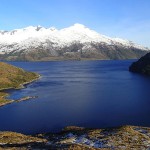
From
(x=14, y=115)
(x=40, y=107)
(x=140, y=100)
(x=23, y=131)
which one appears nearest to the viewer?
(x=23, y=131)

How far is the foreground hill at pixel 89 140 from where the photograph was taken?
213ft

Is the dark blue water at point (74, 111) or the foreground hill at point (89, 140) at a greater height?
the foreground hill at point (89, 140)

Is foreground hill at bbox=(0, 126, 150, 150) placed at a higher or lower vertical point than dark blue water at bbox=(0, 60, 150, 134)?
higher

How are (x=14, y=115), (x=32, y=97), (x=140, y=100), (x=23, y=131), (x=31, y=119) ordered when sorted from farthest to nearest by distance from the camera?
1. (x=32, y=97)
2. (x=140, y=100)
3. (x=14, y=115)
4. (x=31, y=119)
5. (x=23, y=131)

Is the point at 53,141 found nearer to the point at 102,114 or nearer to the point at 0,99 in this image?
the point at 102,114

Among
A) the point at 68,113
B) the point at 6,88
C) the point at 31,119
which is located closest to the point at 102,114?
the point at 68,113

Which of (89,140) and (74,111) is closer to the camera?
(89,140)

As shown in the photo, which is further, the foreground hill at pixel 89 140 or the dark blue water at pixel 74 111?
the dark blue water at pixel 74 111

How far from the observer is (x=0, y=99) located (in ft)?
491

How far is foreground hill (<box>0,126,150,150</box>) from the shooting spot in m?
64.8

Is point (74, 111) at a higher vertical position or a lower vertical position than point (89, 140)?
lower

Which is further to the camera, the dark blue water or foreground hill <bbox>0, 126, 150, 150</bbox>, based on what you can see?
the dark blue water

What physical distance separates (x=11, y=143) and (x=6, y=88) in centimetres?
12474

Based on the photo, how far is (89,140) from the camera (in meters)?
72.2
